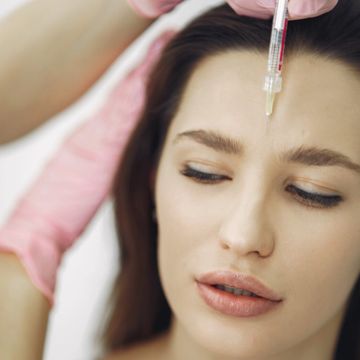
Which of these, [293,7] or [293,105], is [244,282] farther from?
[293,7]

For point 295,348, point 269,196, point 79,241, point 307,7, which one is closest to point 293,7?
point 307,7

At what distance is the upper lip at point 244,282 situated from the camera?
0.96 meters

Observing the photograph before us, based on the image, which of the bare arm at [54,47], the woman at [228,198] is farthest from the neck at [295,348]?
the bare arm at [54,47]

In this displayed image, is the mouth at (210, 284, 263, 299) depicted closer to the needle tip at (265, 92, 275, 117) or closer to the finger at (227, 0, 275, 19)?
the needle tip at (265, 92, 275, 117)

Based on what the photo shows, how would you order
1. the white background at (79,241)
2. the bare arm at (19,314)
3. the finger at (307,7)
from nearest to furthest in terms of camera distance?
the finger at (307,7)
the bare arm at (19,314)
the white background at (79,241)

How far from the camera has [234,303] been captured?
0.99 m

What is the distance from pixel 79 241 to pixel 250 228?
58cm

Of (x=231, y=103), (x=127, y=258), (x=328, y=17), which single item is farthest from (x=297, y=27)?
(x=127, y=258)

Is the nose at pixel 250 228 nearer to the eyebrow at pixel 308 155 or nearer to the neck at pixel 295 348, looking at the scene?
the eyebrow at pixel 308 155

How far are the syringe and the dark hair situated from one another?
0.04m

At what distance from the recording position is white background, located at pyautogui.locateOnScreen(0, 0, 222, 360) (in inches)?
51.9

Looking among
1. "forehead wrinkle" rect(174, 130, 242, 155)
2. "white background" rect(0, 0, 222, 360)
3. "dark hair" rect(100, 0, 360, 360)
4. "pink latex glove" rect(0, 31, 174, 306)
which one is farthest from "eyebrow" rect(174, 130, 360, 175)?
"white background" rect(0, 0, 222, 360)

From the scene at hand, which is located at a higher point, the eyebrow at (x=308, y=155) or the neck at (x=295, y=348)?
the eyebrow at (x=308, y=155)

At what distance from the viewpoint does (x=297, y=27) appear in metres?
1.00
